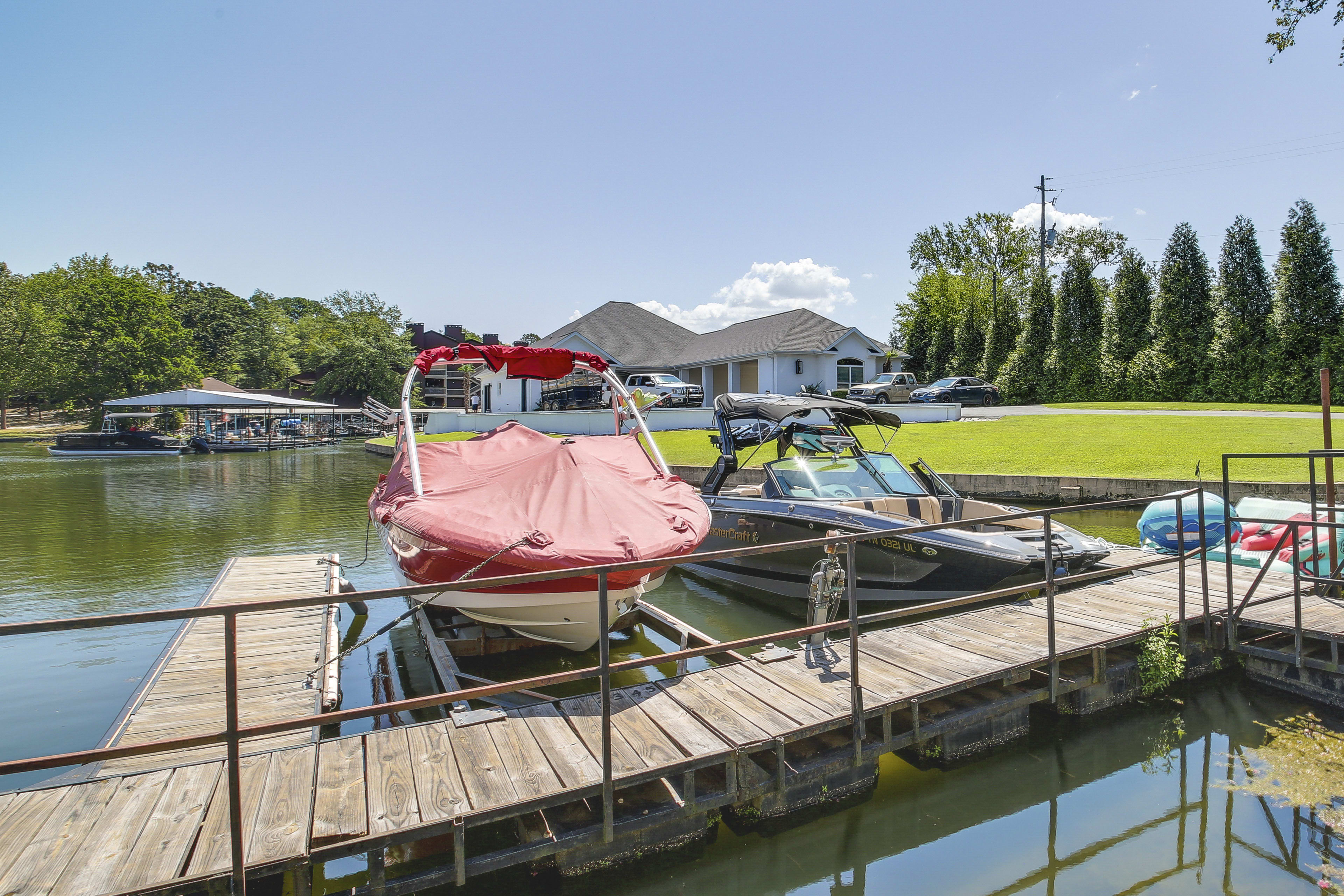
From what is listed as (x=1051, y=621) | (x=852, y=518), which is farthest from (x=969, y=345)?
(x=1051, y=621)

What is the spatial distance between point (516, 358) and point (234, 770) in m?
5.20

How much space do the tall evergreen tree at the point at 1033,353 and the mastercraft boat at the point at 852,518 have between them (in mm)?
26972

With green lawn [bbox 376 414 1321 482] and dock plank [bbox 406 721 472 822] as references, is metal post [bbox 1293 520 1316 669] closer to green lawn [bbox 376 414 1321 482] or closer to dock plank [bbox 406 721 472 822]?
dock plank [bbox 406 721 472 822]

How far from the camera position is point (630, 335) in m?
43.4

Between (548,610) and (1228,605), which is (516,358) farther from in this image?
(1228,605)

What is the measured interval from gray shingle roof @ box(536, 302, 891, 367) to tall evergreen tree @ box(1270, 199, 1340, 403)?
16.5 meters

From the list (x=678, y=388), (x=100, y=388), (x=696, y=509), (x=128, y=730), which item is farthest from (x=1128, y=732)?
(x=100, y=388)

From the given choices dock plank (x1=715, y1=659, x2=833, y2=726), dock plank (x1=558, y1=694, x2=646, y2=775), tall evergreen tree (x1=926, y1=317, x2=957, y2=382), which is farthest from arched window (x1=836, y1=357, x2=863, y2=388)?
dock plank (x1=558, y1=694, x2=646, y2=775)

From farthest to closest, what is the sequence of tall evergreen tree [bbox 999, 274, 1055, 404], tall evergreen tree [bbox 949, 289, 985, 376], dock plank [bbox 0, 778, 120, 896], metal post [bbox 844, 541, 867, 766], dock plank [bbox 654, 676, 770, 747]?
1. tall evergreen tree [bbox 949, 289, 985, 376]
2. tall evergreen tree [bbox 999, 274, 1055, 404]
3. metal post [bbox 844, 541, 867, 766]
4. dock plank [bbox 654, 676, 770, 747]
5. dock plank [bbox 0, 778, 120, 896]

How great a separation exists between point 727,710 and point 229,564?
726 cm

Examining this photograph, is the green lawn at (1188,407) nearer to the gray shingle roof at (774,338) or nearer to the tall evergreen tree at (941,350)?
the gray shingle roof at (774,338)

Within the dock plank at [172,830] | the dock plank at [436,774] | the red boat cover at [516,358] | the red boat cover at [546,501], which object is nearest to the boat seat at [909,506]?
the red boat cover at [546,501]

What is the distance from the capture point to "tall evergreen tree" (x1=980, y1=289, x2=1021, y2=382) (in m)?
36.6

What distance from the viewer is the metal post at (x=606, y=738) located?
135 inches
